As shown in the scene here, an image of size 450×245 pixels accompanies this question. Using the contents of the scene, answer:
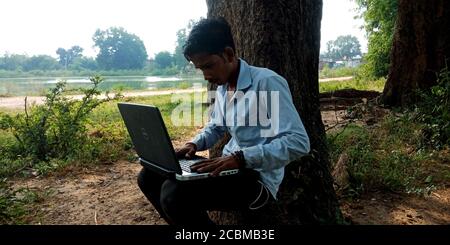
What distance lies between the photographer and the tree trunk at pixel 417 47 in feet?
25.4

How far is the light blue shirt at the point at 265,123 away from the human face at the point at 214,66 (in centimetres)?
8

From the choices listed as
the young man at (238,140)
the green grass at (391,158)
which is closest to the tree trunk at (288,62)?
the young man at (238,140)

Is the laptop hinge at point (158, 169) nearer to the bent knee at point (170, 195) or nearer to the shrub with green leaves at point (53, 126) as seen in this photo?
the bent knee at point (170, 195)

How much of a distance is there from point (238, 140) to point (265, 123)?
0.22 m

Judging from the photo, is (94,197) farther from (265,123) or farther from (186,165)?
(265,123)

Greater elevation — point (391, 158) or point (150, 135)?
point (150, 135)

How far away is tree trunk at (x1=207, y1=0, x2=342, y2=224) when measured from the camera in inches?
109

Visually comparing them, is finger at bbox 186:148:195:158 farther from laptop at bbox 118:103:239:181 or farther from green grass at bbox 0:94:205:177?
green grass at bbox 0:94:205:177

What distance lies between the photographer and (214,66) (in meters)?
2.12

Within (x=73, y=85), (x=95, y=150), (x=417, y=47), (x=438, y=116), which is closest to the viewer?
(x=438, y=116)

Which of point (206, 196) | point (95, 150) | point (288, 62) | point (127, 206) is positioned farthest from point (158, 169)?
point (95, 150)

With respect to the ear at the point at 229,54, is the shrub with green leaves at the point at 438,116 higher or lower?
lower

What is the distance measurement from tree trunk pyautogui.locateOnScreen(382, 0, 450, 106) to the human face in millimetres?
6471
